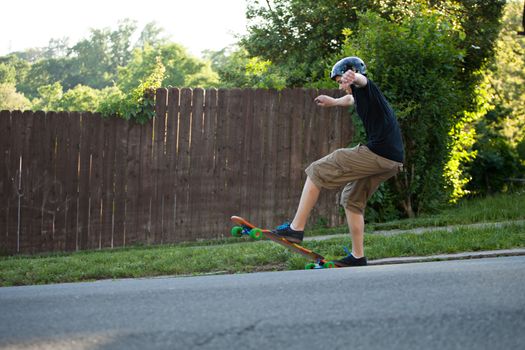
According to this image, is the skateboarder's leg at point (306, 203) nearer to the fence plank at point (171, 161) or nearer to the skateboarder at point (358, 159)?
the skateboarder at point (358, 159)

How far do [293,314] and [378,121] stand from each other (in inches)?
130

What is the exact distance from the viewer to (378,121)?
273 inches

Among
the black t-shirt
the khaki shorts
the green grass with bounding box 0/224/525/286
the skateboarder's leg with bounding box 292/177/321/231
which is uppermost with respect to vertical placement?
the black t-shirt

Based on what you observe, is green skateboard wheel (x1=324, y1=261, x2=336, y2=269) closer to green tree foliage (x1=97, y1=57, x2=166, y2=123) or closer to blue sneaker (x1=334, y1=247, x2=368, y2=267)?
blue sneaker (x1=334, y1=247, x2=368, y2=267)

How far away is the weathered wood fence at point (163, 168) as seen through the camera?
35.4 ft

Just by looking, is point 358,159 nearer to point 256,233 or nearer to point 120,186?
point 256,233

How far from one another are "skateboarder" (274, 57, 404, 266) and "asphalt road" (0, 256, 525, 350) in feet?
6.30

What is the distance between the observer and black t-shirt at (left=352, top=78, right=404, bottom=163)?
6.88 metres

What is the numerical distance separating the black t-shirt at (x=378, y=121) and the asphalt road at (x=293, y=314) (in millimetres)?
1945

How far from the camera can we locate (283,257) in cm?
808

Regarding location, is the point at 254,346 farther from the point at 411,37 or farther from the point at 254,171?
the point at 411,37

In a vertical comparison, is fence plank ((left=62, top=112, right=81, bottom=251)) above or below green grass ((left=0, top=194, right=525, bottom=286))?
above

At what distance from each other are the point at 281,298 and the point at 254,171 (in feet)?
22.9

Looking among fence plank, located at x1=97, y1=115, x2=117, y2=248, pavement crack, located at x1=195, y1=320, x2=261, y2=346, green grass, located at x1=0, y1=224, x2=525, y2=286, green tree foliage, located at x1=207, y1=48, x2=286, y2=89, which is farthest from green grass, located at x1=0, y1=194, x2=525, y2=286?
pavement crack, located at x1=195, y1=320, x2=261, y2=346
